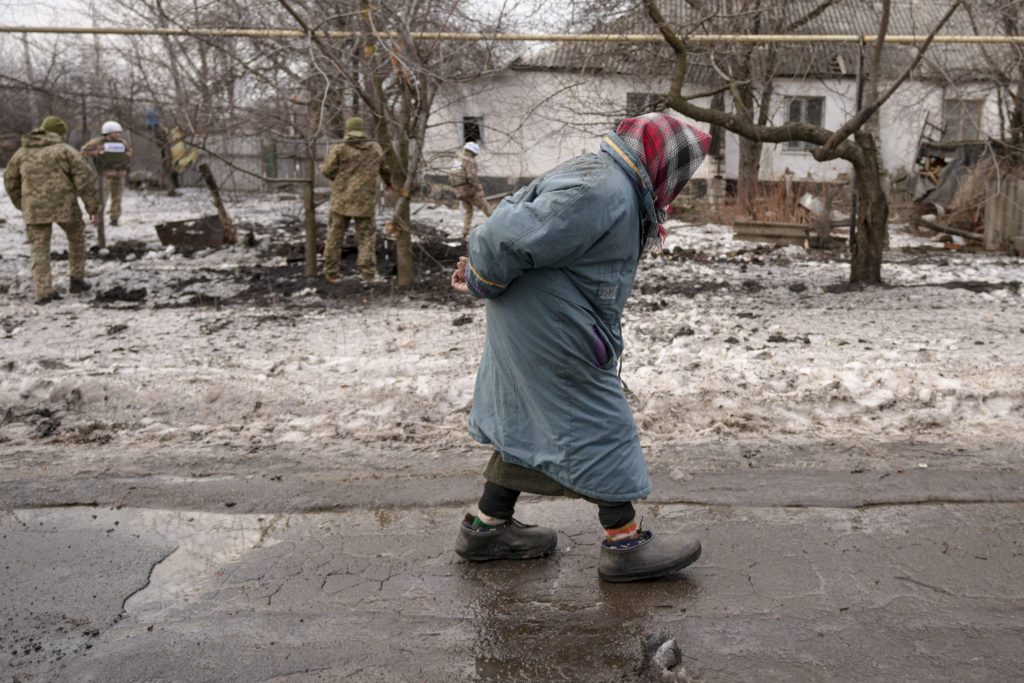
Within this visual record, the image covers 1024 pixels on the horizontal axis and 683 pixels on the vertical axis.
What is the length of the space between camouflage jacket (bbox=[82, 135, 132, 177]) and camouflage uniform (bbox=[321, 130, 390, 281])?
15.8 ft

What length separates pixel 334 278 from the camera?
9938mm

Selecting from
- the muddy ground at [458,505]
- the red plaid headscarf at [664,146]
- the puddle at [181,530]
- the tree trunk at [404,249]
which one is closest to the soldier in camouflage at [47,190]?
the muddy ground at [458,505]

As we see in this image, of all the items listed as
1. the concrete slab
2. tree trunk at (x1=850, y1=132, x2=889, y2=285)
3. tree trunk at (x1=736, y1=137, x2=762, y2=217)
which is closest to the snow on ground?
tree trunk at (x1=850, y1=132, x2=889, y2=285)

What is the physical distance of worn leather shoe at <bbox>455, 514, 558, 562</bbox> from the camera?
11.3ft

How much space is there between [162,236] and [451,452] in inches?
354

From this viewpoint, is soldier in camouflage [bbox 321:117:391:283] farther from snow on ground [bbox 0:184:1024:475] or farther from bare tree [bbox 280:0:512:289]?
bare tree [bbox 280:0:512:289]

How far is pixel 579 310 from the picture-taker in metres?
3.04

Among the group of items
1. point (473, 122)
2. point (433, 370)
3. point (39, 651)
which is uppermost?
point (473, 122)

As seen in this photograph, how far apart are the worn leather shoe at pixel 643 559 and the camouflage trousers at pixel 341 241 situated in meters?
7.00

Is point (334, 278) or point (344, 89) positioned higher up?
point (344, 89)

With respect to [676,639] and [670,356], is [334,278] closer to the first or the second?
[670,356]

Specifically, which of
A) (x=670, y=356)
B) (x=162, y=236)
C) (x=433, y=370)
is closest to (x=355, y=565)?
(x=433, y=370)

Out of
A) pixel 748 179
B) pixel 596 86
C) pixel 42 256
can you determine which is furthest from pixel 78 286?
pixel 748 179

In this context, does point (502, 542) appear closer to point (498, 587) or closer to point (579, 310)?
point (498, 587)
